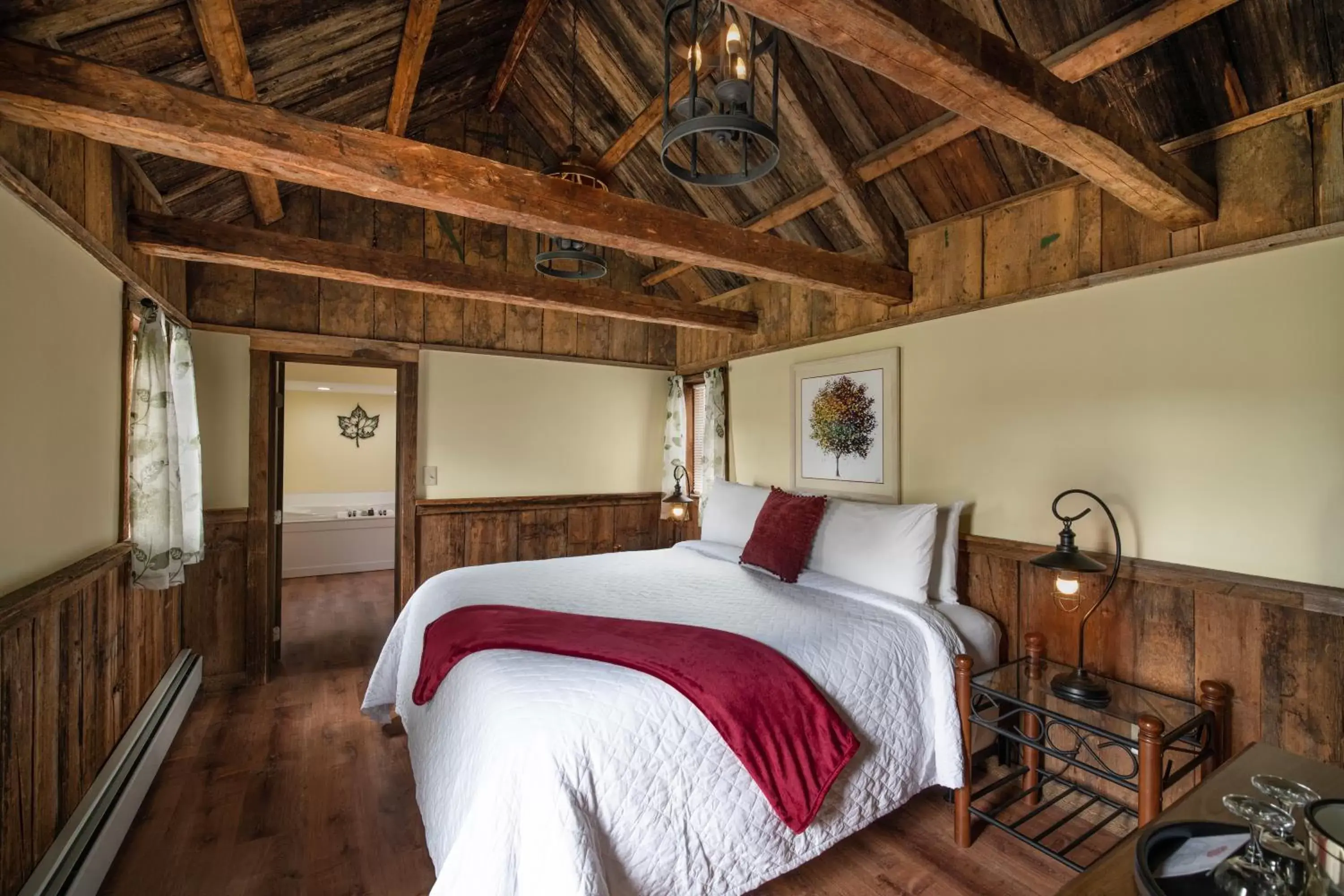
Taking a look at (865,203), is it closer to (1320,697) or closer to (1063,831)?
(1320,697)

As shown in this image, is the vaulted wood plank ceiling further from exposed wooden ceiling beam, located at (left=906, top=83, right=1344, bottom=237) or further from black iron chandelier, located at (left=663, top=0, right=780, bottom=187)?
black iron chandelier, located at (left=663, top=0, right=780, bottom=187)

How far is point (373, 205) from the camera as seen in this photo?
3.96 metres

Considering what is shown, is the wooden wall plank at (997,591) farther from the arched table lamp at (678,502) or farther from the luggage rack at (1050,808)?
the arched table lamp at (678,502)

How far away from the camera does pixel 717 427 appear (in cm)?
445

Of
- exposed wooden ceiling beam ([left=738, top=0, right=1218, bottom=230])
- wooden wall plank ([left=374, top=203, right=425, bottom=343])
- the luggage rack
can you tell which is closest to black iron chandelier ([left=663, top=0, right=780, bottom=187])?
exposed wooden ceiling beam ([left=738, top=0, right=1218, bottom=230])

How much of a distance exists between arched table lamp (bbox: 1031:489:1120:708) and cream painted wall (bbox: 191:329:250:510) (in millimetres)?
4129

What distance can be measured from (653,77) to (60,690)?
3542 millimetres

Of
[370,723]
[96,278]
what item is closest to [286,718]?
[370,723]

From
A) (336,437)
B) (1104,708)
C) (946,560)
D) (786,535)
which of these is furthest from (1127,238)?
(336,437)

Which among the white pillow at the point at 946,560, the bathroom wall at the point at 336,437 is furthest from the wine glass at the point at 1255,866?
the bathroom wall at the point at 336,437

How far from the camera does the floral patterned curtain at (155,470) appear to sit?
8.47 feet

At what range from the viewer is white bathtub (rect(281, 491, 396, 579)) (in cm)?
615

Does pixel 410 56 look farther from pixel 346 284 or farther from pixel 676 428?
pixel 676 428

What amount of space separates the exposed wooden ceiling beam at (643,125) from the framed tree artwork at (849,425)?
162 cm
